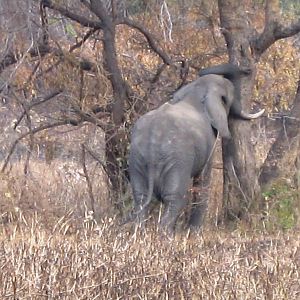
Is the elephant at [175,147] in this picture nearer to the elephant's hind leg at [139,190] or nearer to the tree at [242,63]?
the elephant's hind leg at [139,190]

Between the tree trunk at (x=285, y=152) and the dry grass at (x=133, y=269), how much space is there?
348cm

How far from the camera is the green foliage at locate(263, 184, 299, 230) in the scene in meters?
10.5

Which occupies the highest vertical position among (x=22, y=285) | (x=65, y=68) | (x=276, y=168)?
(x=65, y=68)

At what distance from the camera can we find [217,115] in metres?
11.0

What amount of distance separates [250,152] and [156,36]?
1738 millimetres

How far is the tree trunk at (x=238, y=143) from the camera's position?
11.4m

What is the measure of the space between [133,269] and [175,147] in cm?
344

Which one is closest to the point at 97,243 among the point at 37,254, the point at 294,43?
the point at 37,254

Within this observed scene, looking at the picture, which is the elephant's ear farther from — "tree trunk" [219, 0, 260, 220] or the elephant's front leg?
"tree trunk" [219, 0, 260, 220]

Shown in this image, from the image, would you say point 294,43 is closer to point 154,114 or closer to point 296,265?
point 154,114

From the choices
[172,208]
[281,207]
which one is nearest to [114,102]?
[172,208]

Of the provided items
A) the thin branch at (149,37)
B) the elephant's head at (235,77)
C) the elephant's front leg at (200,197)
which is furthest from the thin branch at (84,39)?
the elephant's front leg at (200,197)

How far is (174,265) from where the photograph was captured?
285 inches

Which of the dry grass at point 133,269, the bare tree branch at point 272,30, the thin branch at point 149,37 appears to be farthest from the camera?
the thin branch at point 149,37
